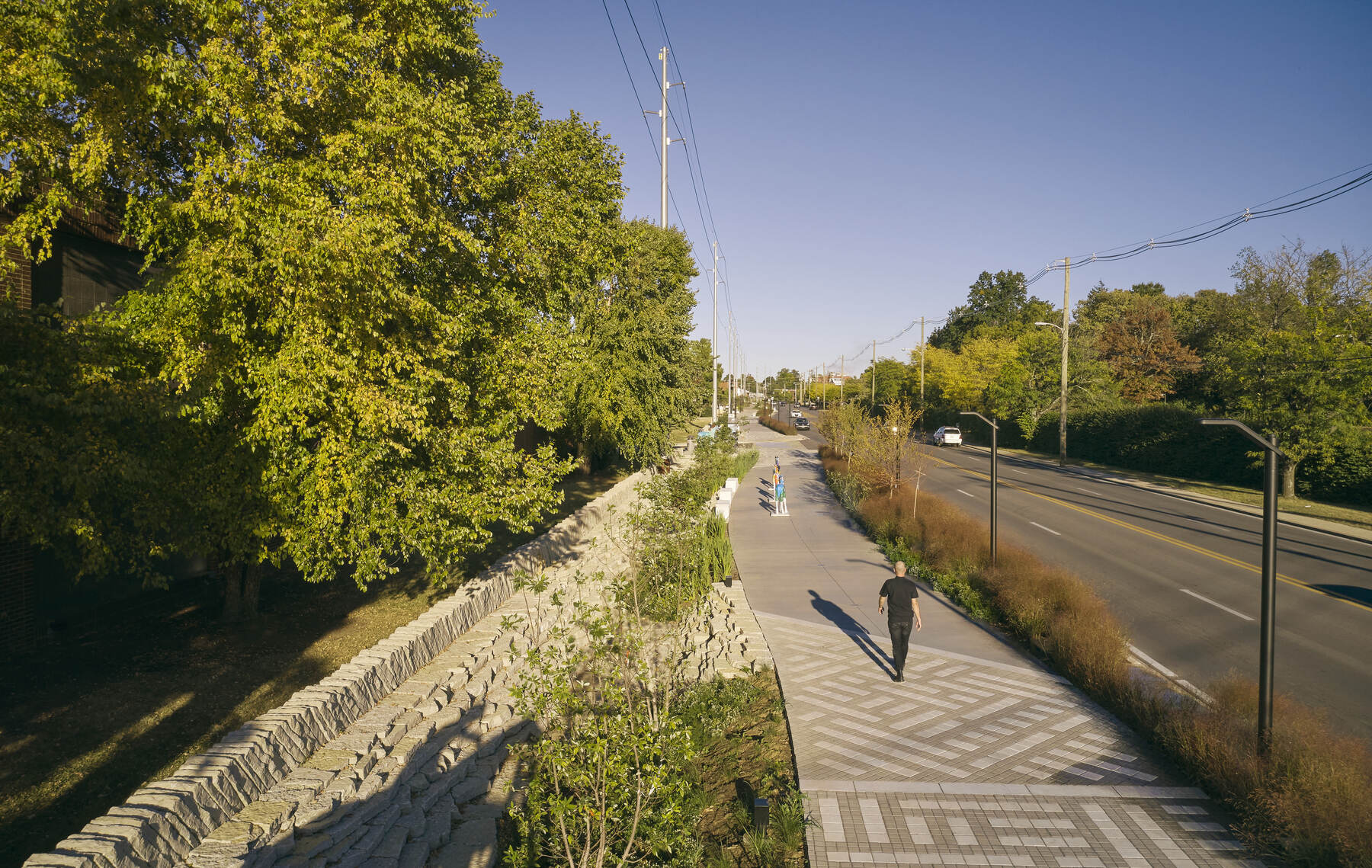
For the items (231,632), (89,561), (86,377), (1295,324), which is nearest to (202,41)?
(86,377)

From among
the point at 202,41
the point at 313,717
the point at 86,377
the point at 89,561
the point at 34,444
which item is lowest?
the point at 313,717

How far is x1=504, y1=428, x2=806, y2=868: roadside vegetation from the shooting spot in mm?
5266

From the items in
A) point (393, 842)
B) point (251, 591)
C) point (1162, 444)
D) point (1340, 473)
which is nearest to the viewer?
point (393, 842)

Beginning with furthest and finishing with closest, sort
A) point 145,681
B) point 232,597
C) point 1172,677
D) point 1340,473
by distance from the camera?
1. point 1340,473
2. point 232,597
3. point 1172,677
4. point 145,681

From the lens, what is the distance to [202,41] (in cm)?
877

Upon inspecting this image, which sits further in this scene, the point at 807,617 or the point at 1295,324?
the point at 1295,324

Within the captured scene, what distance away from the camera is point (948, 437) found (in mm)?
52531

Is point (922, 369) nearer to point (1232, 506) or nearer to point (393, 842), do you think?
point (1232, 506)

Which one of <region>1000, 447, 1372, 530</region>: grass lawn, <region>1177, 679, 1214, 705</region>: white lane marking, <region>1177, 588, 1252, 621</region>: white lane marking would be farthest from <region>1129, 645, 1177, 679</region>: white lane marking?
<region>1000, 447, 1372, 530</region>: grass lawn

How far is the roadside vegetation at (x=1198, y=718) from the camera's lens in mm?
5758

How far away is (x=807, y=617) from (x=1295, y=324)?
37771 millimetres

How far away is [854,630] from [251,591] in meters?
9.88

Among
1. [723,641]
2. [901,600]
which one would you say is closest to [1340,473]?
[901,600]

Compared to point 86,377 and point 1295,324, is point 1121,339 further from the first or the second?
point 86,377
